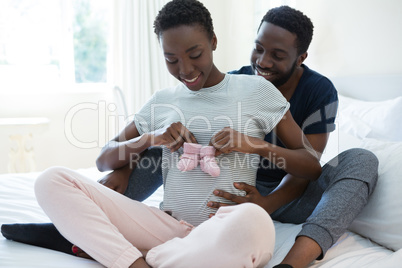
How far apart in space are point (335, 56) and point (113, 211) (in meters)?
1.66

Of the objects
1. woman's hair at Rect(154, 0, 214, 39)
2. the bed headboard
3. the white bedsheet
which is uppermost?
woman's hair at Rect(154, 0, 214, 39)

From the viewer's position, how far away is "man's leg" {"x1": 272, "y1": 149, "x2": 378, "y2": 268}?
1.07m

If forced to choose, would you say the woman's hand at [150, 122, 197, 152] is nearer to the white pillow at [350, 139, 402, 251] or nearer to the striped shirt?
the striped shirt

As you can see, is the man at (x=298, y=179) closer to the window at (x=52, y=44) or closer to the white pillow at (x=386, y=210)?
the white pillow at (x=386, y=210)

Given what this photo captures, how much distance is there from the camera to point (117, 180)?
1436 millimetres

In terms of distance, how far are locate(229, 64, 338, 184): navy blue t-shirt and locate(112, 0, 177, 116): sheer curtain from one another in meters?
2.22

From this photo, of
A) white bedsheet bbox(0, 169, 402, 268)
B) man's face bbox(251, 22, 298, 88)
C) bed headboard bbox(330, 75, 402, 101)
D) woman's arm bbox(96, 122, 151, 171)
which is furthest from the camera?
bed headboard bbox(330, 75, 402, 101)

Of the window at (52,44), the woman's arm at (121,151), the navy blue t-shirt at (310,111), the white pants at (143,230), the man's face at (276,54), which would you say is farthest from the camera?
the window at (52,44)

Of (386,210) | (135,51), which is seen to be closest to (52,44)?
(135,51)

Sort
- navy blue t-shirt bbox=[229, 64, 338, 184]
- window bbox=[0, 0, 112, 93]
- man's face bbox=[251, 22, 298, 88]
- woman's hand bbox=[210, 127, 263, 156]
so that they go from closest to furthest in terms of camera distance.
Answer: woman's hand bbox=[210, 127, 263, 156] < navy blue t-shirt bbox=[229, 64, 338, 184] < man's face bbox=[251, 22, 298, 88] < window bbox=[0, 0, 112, 93]

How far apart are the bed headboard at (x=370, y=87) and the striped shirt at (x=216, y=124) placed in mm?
860

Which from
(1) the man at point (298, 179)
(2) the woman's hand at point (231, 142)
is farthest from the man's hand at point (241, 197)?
(2) the woman's hand at point (231, 142)

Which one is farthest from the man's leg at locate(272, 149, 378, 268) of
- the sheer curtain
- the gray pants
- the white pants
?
the sheer curtain

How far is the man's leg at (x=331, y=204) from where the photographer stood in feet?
3.50
